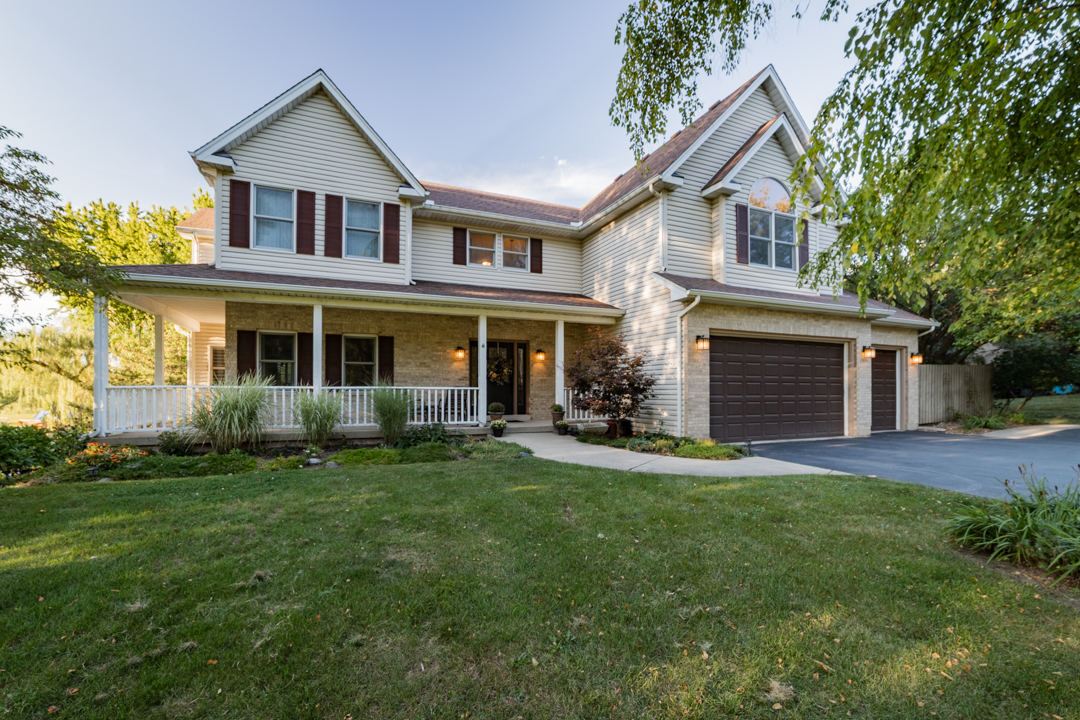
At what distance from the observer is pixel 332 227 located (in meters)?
10.2

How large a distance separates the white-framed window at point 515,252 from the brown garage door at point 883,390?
406 inches

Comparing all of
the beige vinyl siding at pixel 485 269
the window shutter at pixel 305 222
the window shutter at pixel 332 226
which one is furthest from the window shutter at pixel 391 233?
the window shutter at pixel 305 222

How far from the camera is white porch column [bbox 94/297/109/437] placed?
768 cm

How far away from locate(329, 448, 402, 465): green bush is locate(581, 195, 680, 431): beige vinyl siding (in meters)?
5.80

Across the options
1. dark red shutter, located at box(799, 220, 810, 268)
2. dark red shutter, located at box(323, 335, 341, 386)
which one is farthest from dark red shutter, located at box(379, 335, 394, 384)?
dark red shutter, located at box(799, 220, 810, 268)

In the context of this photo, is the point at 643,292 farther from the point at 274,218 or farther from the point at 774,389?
the point at 274,218

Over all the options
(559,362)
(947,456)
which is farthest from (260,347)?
(947,456)

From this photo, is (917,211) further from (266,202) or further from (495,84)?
(495,84)

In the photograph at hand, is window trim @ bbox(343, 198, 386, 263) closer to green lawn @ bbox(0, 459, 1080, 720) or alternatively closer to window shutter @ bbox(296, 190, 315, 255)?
window shutter @ bbox(296, 190, 315, 255)

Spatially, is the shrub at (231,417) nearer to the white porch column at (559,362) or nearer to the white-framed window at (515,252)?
the white porch column at (559,362)

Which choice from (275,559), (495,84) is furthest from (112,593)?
(495,84)

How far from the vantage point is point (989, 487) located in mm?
5633

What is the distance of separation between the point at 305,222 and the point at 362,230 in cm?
121

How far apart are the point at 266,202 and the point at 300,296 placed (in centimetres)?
283
